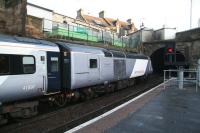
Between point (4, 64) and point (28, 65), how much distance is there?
1.15m

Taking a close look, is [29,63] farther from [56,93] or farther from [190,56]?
[190,56]

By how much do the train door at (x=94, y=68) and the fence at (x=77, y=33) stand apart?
310 inches

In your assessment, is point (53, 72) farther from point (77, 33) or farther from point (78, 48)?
point (77, 33)

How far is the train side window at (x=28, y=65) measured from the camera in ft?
35.0

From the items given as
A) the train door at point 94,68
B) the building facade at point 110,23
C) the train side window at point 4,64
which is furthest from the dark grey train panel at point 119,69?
the building facade at point 110,23

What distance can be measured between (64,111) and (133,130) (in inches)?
194

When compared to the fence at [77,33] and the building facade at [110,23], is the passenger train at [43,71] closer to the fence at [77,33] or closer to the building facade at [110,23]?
the fence at [77,33]

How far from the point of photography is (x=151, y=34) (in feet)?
152

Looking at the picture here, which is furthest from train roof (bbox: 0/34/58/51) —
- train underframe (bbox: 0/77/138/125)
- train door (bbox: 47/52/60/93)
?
train underframe (bbox: 0/77/138/125)

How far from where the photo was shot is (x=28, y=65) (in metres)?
10.8

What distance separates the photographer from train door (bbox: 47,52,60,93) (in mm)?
12016

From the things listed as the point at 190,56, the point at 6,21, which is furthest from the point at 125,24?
the point at 6,21

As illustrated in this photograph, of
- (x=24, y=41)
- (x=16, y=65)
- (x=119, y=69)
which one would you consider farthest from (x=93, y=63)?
(x=16, y=65)

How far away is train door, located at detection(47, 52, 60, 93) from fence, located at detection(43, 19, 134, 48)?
1064cm
